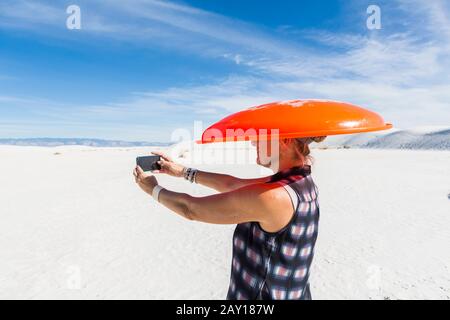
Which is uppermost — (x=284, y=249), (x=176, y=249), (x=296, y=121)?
(x=296, y=121)

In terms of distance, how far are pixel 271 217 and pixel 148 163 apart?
865mm

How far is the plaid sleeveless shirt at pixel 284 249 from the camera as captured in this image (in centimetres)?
148

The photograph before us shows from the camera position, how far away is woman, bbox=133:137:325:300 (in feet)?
4.50

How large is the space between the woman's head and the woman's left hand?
56 cm

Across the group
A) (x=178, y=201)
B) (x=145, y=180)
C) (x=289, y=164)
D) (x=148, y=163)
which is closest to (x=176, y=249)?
(x=148, y=163)

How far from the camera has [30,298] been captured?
5.07 metres

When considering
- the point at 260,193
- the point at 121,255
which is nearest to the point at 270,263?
the point at 260,193

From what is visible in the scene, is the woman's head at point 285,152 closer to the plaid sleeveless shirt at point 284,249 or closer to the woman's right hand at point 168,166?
the plaid sleeveless shirt at point 284,249

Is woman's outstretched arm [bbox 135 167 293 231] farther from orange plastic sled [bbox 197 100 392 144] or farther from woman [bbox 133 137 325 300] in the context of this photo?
orange plastic sled [bbox 197 100 392 144]

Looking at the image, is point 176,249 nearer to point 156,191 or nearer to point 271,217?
point 156,191

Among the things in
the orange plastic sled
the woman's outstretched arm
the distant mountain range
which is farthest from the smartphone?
the distant mountain range

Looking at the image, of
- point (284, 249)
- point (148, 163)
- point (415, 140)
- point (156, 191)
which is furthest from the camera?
point (415, 140)

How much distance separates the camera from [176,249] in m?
6.98

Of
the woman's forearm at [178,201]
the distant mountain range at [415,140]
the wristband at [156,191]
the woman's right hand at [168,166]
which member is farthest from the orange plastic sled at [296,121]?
the distant mountain range at [415,140]
